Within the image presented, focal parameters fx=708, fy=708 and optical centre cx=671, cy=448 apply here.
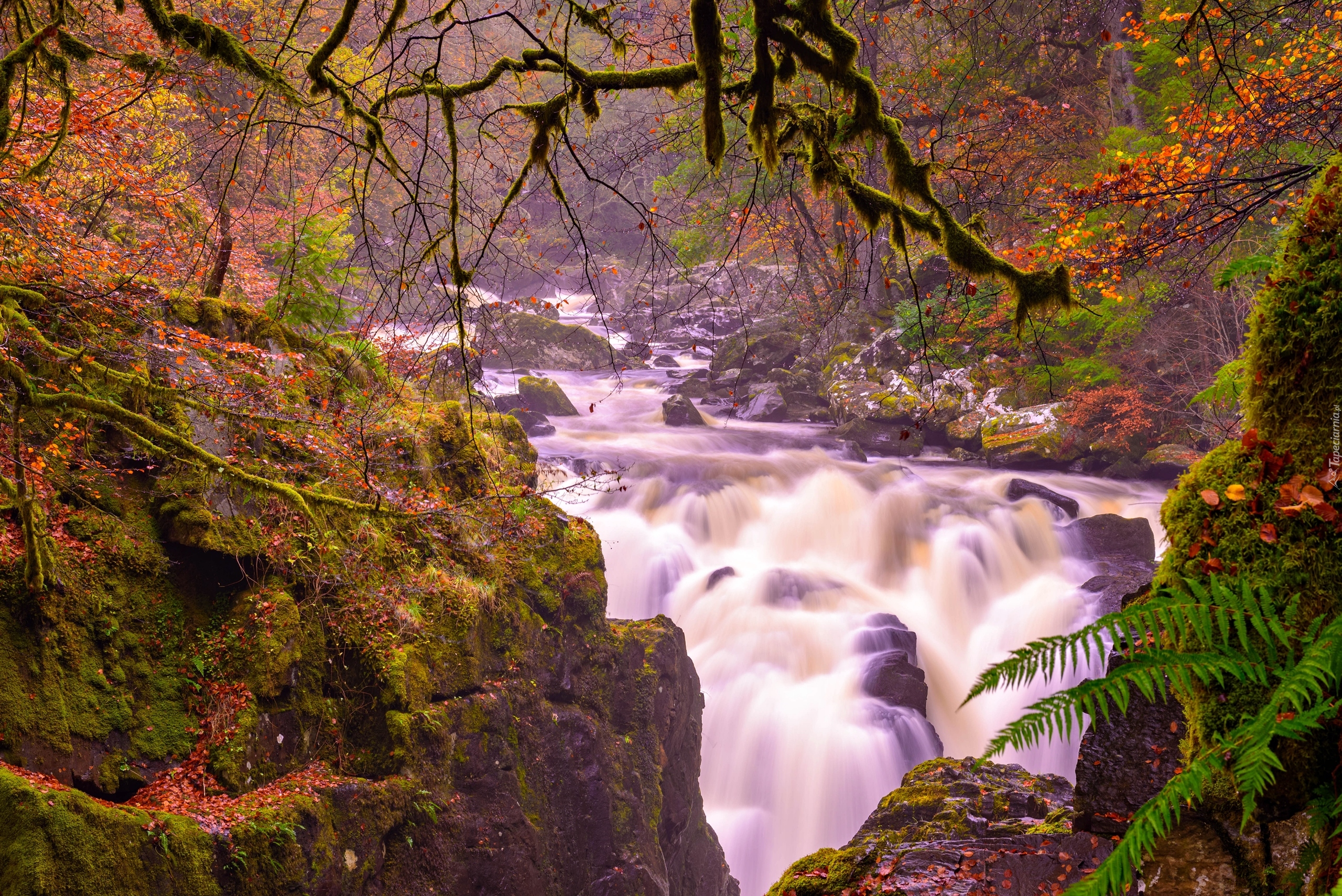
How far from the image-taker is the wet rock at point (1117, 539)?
11.3 metres

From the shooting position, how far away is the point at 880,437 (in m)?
15.8

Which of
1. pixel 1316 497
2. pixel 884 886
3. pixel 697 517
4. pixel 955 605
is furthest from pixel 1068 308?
pixel 697 517

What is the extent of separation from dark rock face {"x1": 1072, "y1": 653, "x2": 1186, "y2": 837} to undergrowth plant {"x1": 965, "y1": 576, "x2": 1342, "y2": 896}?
1.22 meters

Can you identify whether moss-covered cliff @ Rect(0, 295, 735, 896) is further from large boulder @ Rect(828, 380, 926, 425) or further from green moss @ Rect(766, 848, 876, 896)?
large boulder @ Rect(828, 380, 926, 425)

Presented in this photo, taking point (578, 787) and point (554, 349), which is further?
point (554, 349)

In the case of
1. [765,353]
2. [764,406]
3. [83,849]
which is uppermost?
[765,353]

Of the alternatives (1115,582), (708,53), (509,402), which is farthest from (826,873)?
(509,402)

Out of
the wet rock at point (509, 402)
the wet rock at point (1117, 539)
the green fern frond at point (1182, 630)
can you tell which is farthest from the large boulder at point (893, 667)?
the wet rock at point (509, 402)

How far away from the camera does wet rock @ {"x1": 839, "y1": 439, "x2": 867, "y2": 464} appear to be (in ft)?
49.6

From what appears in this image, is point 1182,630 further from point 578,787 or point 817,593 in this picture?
point 817,593

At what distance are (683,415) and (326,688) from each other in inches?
501

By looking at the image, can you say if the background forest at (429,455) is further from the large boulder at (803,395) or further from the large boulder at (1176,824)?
the large boulder at (803,395)

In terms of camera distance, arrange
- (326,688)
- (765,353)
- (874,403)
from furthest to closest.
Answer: (765,353) < (874,403) < (326,688)

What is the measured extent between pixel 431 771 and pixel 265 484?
292 cm
